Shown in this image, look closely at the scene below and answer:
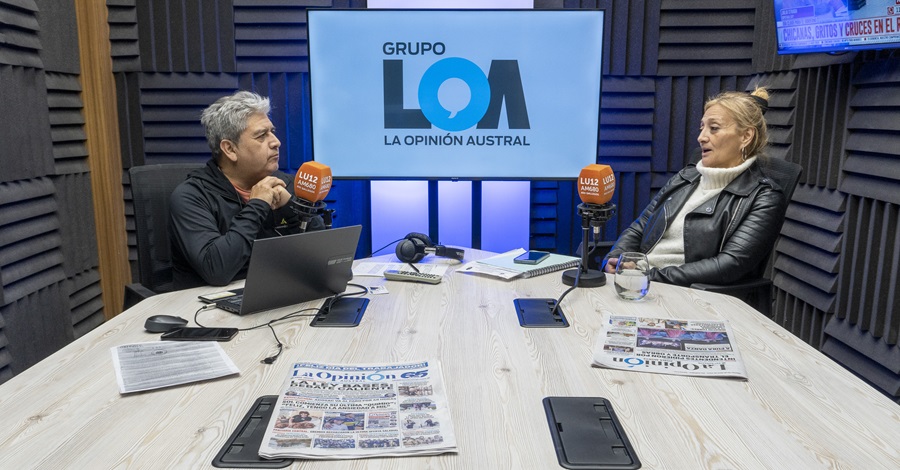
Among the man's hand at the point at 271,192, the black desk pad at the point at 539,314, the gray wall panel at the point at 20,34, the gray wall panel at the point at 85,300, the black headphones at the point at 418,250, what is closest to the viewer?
the black desk pad at the point at 539,314

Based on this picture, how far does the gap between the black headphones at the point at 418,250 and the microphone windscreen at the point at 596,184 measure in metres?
0.58

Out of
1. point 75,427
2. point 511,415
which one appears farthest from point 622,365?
point 75,427

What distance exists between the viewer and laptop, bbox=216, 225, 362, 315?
161 centimetres

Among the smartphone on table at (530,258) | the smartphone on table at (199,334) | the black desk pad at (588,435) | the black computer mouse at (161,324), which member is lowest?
the black desk pad at (588,435)

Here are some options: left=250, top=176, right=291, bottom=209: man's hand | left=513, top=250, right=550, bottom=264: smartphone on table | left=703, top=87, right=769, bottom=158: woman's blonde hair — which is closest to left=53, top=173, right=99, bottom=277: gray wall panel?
left=250, top=176, right=291, bottom=209: man's hand

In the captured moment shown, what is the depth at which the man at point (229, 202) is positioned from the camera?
2.11 meters

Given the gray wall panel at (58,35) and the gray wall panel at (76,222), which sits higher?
the gray wall panel at (58,35)

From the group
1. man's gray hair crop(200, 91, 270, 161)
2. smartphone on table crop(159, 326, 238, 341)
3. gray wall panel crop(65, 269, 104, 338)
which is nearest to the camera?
smartphone on table crop(159, 326, 238, 341)

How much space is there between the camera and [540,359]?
4.55 ft

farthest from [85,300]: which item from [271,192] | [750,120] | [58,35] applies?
[750,120]

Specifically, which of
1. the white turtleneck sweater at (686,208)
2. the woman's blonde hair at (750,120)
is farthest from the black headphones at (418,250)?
the woman's blonde hair at (750,120)

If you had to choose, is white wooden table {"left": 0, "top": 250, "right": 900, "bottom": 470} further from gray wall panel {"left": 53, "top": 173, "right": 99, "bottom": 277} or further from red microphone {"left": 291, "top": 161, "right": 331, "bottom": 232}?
gray wall panel {"left": 53, "top": 173, "right": 99, "bottom": 277}

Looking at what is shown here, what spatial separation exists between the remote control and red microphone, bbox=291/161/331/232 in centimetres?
30

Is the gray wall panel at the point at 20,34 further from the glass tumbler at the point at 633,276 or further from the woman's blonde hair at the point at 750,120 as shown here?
the woman's blonde hair at the point at 750,120
